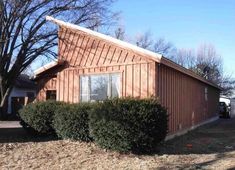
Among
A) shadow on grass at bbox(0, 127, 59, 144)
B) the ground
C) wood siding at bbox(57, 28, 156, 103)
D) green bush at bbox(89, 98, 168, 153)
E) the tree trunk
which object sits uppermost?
wood siding at bbox(57, 28, 156, 103)

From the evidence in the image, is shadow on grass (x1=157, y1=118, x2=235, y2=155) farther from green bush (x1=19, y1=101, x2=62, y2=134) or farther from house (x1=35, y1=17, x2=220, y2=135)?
green bush (x1=19, y1=101, x2=62, y2=134)

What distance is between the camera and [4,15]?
24406mm

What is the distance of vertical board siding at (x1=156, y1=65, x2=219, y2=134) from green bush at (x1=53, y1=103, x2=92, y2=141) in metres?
3.10

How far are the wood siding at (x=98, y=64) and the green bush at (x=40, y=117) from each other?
1.73 metres

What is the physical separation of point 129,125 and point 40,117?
4.92m

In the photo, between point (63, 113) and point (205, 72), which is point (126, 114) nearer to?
point (63, 113)

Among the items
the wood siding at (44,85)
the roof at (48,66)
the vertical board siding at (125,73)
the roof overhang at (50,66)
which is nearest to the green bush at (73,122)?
the vertical board siding at (125,73)

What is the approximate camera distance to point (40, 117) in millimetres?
15391

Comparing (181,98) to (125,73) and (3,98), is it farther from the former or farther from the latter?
(3,98)

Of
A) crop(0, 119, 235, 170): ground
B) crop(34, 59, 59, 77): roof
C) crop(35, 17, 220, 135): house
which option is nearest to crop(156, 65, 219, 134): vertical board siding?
crop(35, 17, 220, 135): house

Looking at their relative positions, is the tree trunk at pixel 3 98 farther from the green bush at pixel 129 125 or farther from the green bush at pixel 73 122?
the green bush at pixel 129 125

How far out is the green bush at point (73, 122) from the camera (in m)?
13.5

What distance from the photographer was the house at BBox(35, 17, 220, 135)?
14836 mm

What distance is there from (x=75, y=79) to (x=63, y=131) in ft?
12.0
